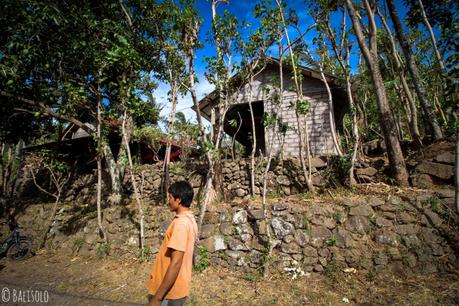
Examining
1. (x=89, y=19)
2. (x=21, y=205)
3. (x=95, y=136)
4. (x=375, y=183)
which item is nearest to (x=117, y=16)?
(x=89, y=19)

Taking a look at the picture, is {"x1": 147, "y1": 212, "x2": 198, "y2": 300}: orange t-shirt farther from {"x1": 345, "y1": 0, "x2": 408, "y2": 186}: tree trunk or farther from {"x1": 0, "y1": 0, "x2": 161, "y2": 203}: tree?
{"x1": 345, "y1": 0, "x2": 408, "y2": 186}: tree trunk

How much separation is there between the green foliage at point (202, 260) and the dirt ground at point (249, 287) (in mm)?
120

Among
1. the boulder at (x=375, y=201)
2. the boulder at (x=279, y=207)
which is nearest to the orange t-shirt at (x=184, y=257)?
the boulder at (x=279, y=207)

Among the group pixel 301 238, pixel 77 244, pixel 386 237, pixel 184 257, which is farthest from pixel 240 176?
pixel 184 257

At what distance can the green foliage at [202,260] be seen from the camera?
18.9ft

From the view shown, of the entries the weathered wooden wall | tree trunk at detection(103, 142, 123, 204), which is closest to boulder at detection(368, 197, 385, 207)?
the weathered wooden wall

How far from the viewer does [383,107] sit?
7211 mm

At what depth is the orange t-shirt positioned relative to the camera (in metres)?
2.09

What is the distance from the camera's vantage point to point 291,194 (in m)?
8.08

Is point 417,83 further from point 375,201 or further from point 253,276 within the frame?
point 253,276

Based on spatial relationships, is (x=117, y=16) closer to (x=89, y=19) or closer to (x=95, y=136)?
(x=89, y=19)

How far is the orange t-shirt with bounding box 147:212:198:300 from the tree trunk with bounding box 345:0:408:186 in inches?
271

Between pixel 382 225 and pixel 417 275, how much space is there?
1114 millimetres

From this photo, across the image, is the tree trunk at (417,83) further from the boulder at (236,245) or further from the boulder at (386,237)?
the boulder at (236,245)
